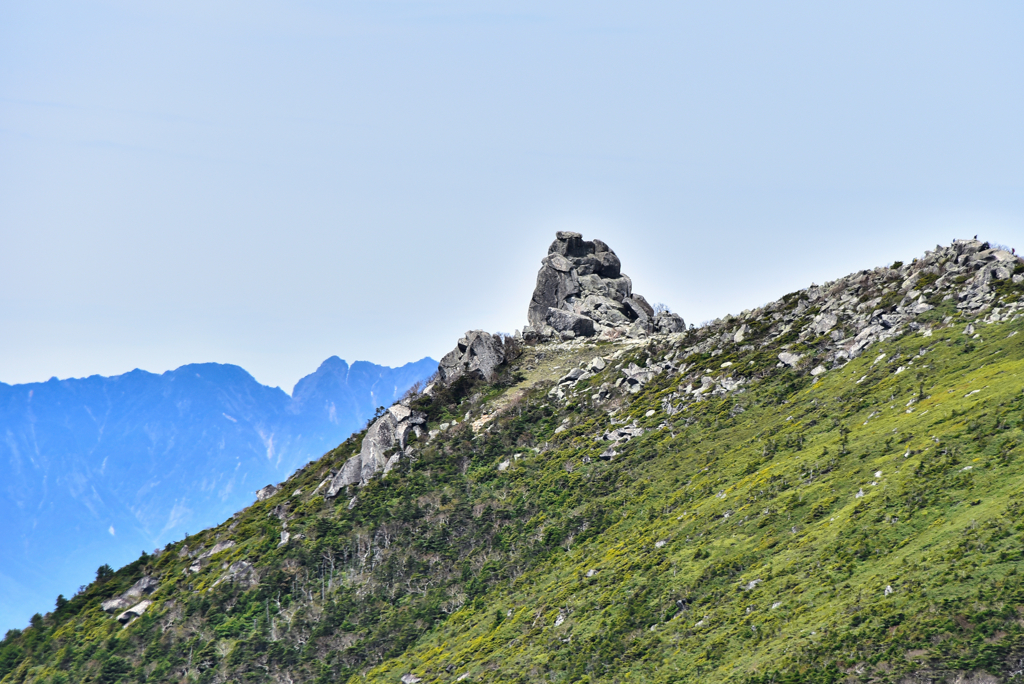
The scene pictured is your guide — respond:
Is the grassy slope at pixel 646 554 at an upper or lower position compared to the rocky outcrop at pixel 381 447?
lower

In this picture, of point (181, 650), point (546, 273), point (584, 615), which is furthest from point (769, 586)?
point (546, 273)

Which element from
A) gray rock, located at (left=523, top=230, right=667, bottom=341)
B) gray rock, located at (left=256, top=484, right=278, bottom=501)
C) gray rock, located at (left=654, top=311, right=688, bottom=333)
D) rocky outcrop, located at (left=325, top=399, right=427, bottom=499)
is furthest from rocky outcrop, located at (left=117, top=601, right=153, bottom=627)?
gray rock, located at (left=654, top=311, right=688, bottom=333)

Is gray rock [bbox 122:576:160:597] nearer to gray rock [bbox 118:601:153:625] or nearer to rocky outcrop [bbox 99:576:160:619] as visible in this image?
rocky outcrop [bbox 99:576:160:619]

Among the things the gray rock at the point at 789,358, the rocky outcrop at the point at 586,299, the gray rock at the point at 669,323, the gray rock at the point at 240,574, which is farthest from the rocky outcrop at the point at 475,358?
the gray rock at the point at 789,358

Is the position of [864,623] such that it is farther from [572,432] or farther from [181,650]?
[181,650]

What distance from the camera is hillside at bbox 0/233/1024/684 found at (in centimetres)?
3331

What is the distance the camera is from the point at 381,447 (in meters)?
88.9

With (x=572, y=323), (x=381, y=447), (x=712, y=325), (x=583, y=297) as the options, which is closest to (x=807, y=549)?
(x=712, y=325)

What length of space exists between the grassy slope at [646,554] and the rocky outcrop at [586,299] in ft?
48.2

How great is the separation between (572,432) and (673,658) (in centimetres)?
4257

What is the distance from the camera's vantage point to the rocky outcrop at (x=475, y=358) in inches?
3971

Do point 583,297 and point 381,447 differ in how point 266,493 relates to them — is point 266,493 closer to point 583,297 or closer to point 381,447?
point 381,447

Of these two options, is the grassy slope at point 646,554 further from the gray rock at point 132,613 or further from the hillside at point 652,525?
the gray rock at point 132,613

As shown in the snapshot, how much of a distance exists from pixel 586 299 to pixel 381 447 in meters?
44.1
